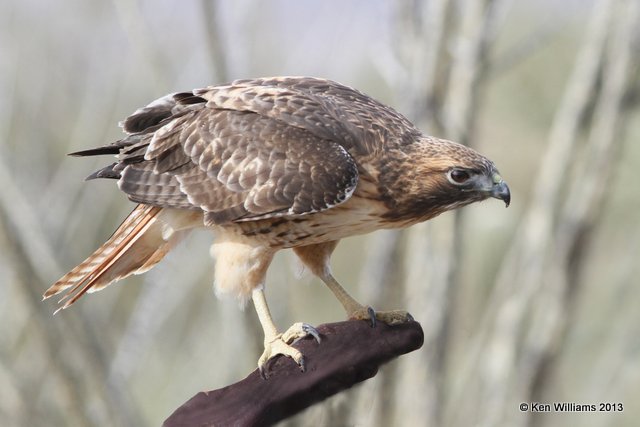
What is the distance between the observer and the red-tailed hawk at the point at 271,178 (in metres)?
3.16

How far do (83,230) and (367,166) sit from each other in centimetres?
654

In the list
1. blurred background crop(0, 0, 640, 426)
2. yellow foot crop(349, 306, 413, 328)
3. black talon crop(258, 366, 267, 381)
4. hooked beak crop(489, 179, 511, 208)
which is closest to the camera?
black talon crop(258, 366, 267, 381)

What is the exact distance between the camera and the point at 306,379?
2635mm

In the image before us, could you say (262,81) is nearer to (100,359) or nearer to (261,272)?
(261,272)

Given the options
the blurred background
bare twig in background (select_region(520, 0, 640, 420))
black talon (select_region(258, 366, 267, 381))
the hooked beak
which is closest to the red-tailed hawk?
the hooked beak

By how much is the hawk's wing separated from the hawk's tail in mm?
187

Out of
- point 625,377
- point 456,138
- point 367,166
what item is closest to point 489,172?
point 367,166

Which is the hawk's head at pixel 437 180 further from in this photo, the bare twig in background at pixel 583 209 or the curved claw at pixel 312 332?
the bare twig in background at pixel 583 209

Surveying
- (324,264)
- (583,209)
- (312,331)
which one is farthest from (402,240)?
(312,331)

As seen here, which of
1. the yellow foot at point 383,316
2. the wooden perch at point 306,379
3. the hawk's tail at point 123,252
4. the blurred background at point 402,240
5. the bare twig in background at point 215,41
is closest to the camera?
the wooden perch at point 306,379

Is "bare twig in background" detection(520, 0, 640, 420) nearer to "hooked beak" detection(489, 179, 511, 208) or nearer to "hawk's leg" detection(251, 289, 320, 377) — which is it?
"hooked beak" detection(489, 179, 511, 208)

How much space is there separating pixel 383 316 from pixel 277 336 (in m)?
0.42

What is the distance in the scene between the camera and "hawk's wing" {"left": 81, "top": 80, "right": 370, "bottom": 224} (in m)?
3.16

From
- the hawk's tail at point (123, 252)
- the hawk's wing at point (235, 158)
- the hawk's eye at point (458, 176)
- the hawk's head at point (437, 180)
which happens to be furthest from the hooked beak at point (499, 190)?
the hawk's tail at point (123, 252)
